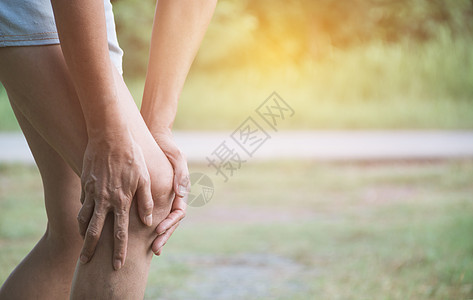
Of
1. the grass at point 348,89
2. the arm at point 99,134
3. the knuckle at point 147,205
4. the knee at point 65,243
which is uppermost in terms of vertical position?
the arm at point 99,134

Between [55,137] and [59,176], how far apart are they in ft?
0.56

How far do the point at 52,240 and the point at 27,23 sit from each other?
385 millimetres

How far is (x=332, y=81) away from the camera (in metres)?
6.41

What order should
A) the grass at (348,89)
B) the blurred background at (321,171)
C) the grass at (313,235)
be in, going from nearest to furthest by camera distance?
1. the grass at (313,235)
2. the blurred background at (321,171)
3. the grass at (348,89)

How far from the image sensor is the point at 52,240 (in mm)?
1020

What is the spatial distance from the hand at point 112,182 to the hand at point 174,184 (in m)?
0.08

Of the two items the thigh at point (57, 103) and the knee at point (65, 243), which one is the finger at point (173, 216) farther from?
the knee at point (65, 243)

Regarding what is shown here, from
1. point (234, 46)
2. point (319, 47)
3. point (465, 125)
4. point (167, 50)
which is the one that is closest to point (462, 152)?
point (465, 125)

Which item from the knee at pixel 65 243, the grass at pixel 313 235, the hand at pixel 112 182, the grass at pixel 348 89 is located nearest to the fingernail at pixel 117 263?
the hand at pixel 112 182

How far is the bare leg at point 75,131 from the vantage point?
79 centimetres

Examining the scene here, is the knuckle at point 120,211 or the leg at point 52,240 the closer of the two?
the knuckle at point 120,211

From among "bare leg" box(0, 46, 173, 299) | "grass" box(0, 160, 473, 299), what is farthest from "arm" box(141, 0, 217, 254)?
"grass" box(0, 160, 473, 299)

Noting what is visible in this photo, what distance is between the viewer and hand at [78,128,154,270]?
2.53 ft

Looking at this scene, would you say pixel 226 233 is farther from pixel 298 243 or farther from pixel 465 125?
pixel 465 125
